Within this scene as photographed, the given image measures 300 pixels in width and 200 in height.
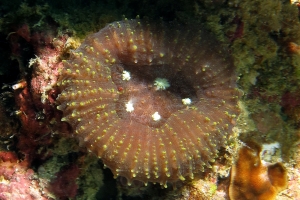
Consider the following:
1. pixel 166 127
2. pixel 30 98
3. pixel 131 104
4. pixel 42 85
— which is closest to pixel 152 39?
pixel 131 104

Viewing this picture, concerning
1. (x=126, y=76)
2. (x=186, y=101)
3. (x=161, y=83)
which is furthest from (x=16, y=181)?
(x=186, y=101)

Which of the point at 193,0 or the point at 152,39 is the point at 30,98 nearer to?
the point at 152,39

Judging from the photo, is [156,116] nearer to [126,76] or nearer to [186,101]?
[186,101]

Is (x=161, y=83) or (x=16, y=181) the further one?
(x=161, y=83)

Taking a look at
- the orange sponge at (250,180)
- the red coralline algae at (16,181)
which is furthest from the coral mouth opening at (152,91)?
the red coralline algae at (16,181)

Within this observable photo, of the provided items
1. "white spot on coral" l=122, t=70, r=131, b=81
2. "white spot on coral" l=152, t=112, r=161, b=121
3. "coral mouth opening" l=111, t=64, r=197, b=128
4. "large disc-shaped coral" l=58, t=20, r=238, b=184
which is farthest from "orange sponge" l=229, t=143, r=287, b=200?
"white spot on coral" l=122, t=70, r=131, b=81
